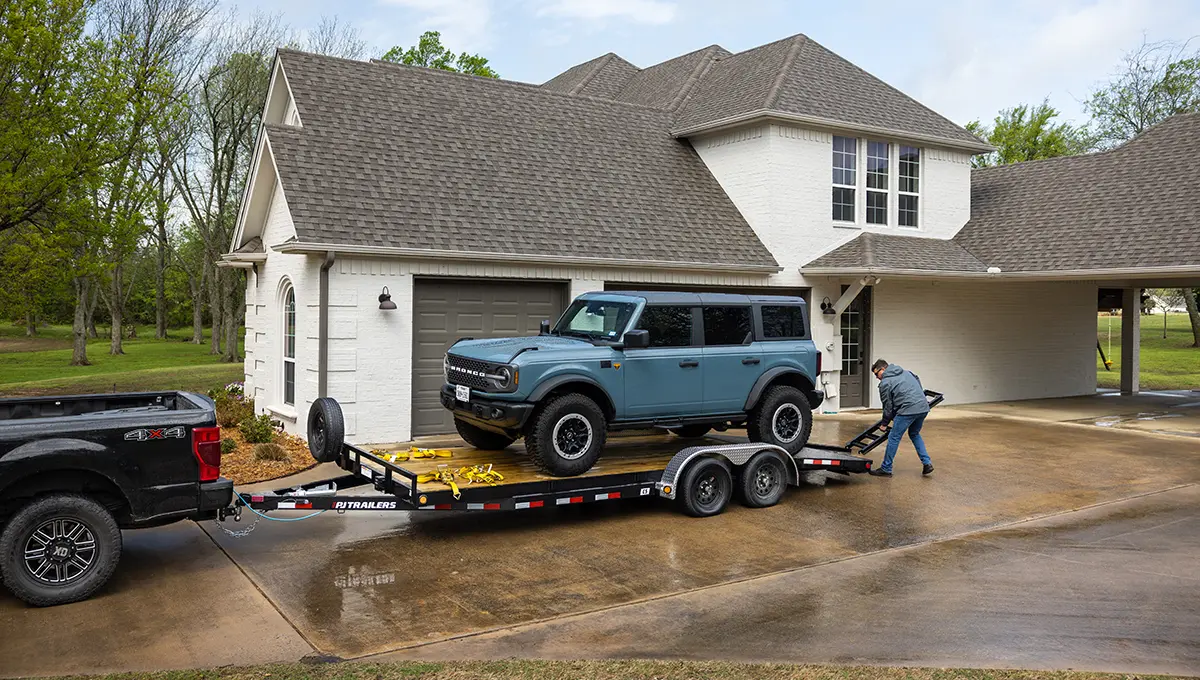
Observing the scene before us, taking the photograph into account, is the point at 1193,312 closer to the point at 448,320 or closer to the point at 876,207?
the point at 876,207

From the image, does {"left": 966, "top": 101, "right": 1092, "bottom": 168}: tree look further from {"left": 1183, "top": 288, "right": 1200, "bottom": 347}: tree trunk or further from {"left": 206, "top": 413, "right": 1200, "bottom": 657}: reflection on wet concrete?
{"left": 206, "top": 413, "right": 1200, "bottom": 657}: reflection on wet concrete

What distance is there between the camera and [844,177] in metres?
19.5

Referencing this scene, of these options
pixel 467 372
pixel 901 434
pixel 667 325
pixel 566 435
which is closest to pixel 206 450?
pixel 467 372

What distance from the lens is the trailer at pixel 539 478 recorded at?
8.34 metres

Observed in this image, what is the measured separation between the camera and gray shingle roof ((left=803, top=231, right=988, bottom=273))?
18234 mm

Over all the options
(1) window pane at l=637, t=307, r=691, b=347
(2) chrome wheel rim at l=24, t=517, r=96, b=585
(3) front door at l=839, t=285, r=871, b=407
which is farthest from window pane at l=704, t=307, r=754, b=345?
(3) front door at l=839, t=285, r=871, b=407

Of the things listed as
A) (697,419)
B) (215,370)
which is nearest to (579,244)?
(697,419)

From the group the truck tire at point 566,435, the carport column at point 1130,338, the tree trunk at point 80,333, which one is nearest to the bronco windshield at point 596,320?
the truck tire at point 566,435

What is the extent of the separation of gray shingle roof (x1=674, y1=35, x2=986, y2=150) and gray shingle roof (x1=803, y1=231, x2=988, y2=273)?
2.33m

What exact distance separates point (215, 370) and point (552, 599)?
1050 inches

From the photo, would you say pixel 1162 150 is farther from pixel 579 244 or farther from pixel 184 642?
pixel 184 642

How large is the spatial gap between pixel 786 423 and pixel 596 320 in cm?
271

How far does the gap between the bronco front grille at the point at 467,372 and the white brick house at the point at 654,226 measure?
4.06 meters

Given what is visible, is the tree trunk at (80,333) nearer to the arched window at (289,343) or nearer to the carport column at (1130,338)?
the arched window at (289,343)
